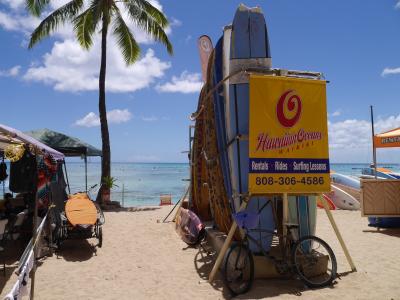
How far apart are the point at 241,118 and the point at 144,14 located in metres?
11.8

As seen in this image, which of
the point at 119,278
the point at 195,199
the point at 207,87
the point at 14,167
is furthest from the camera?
the point at 195,199

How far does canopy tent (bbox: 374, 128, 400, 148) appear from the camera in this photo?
982cm

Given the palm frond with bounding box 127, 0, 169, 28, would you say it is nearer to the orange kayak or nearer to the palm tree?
the palm tree

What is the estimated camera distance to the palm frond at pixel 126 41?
54.2ft

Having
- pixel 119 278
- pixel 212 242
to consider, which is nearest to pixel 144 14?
pixel 212 242

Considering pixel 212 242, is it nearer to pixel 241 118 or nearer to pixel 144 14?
pixel 241 118

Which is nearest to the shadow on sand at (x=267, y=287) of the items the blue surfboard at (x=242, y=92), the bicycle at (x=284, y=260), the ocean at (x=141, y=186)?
the bicycle at (x=284, y=260)

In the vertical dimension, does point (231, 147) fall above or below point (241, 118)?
below

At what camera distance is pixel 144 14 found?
16.3m

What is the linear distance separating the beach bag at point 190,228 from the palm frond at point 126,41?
9502 mm

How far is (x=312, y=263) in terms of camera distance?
571 cm

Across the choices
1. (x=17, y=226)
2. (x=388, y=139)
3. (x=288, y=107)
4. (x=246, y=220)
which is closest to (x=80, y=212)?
(x=17, y=226)

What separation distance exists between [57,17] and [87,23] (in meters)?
1.24

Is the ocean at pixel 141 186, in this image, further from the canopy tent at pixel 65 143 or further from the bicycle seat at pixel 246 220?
the bicycle seat at pixel 246 220
